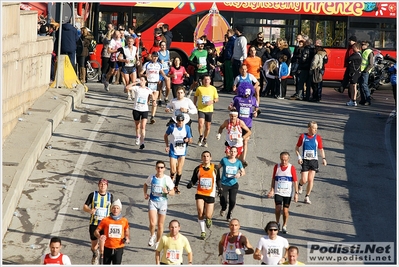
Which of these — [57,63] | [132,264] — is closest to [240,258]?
[132,264]

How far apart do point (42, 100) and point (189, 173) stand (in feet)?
19.7

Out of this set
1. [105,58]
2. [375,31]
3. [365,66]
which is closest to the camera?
[365,66]

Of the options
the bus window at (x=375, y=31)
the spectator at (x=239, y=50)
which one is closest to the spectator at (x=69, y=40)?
the spectator at (x=239, y=50)

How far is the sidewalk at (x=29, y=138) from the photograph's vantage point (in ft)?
56.9

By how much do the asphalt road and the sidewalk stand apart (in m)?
0.29

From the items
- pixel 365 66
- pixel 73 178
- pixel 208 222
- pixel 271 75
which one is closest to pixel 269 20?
pixel 271 75

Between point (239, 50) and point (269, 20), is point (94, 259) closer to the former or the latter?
point (239, 50)

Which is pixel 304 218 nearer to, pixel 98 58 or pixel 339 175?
pixel 339 175

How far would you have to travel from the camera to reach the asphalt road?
17.0 metres

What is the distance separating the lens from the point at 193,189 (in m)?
19.6

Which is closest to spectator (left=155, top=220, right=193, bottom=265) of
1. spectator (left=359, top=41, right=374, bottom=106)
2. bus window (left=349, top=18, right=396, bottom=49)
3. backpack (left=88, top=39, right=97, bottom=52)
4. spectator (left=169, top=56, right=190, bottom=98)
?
spectator (left=169, top=56, right=190, bottom=98)

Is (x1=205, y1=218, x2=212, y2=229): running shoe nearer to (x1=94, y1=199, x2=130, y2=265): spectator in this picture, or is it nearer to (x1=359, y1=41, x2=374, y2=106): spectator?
(x1=94, y1=199, x2=130, y2=265): spectator

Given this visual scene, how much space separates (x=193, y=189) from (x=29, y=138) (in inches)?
156

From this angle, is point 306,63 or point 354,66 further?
point 306,63
